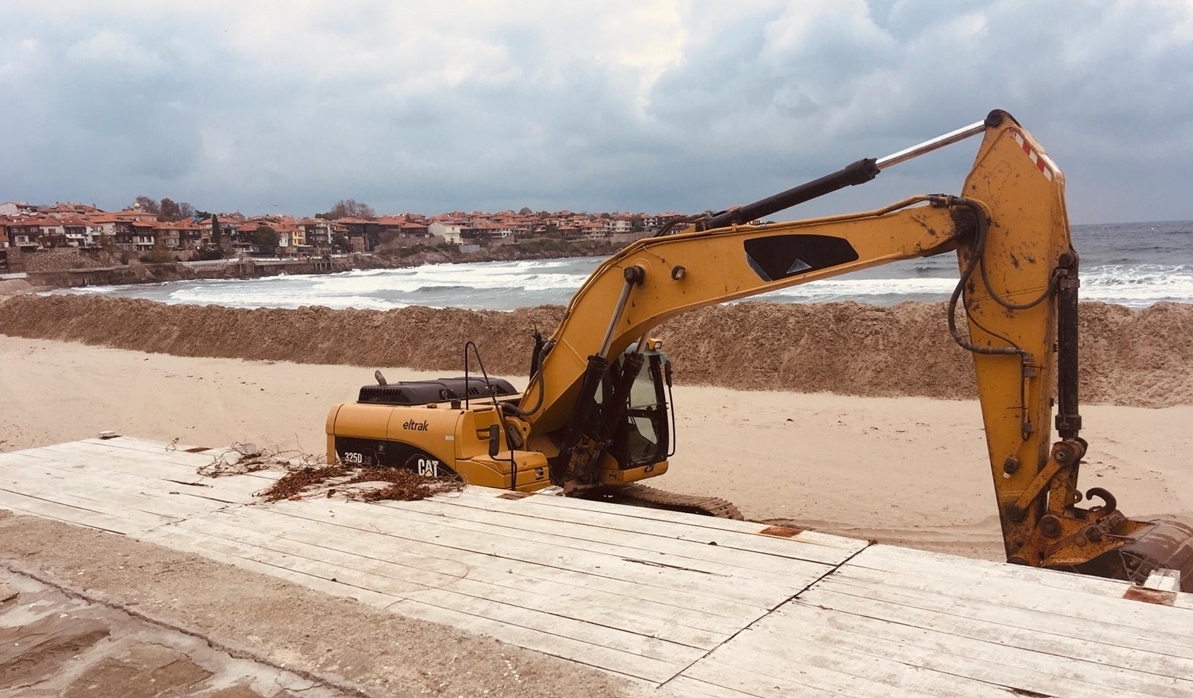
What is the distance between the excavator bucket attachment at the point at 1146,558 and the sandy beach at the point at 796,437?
2589 millimetres

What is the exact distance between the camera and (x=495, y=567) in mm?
4598

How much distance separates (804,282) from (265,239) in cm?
12719

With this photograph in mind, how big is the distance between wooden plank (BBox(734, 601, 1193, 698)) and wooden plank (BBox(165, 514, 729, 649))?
0.70ft

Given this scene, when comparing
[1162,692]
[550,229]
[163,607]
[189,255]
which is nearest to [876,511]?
[1162,692]

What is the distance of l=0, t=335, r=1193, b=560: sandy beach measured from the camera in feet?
29.0

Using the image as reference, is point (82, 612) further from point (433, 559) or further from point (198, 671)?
point (433, 559)

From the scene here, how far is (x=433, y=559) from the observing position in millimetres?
4793

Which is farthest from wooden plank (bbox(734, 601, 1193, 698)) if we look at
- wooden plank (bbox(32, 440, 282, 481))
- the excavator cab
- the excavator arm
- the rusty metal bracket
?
wooden plank (bbox(32, 440, 282, 481))

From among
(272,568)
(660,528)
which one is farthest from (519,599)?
(272,568)

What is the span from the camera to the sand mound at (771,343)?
46.5 ft

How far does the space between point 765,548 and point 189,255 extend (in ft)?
366

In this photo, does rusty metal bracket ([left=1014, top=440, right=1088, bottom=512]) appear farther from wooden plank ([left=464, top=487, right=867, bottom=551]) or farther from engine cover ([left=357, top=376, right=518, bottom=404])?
engine cover ([left=357, top=376, right=518, bottom=404])

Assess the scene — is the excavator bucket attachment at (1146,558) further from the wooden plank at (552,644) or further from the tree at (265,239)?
the tree at (265,239)

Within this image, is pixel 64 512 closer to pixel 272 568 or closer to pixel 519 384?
pixel 272 568
